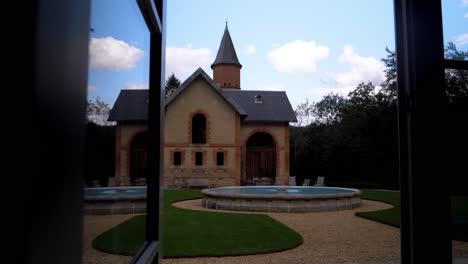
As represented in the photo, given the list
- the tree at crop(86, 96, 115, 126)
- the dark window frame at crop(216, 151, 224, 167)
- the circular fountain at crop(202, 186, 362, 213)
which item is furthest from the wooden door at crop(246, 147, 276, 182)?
the tree at crop(86, 96, 115, 126)

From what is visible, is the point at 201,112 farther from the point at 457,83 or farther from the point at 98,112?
the point at 98,112

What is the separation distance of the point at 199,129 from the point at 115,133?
2305 cm

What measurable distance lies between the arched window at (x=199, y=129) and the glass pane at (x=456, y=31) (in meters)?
22.3

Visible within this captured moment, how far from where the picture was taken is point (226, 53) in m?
36.5

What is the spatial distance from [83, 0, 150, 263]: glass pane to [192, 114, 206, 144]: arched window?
73.3ft

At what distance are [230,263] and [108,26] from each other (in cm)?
576

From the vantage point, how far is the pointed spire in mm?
36062

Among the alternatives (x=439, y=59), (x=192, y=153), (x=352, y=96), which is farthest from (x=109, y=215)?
(x=352, y=96)

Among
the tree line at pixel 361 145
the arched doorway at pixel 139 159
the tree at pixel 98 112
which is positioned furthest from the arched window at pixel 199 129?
the tree at pixel 98 112

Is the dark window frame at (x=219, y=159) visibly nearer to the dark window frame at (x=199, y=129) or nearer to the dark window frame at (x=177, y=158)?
the dark window frame at (x=199, y=129)

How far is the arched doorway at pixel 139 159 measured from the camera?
1.49m

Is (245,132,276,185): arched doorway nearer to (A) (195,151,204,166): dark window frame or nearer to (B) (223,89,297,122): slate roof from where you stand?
(B) (223,89,297,122): slate roof

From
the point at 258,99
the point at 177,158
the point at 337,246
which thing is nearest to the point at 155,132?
the point at 337,246

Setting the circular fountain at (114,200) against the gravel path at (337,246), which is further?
the gravel path at (337,246)
